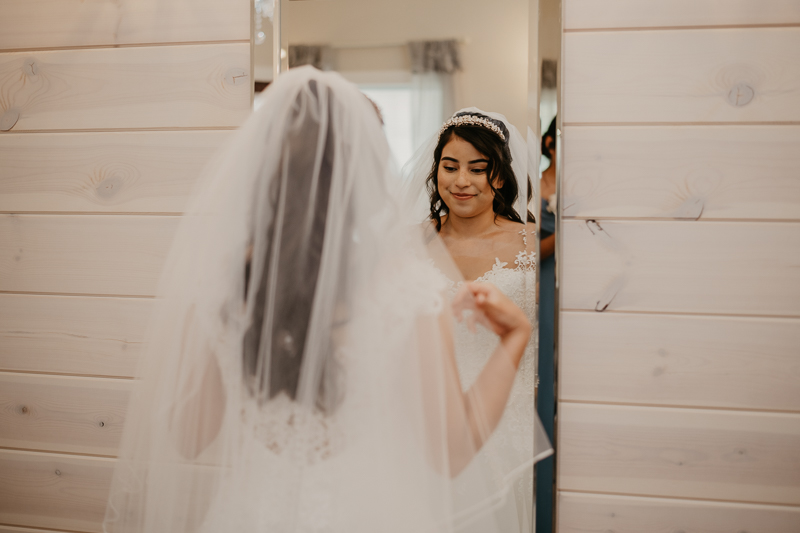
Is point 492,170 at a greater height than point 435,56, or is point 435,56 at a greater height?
point 435,56

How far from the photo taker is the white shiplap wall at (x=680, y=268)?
1058mm

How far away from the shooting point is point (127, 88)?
4.01 ft

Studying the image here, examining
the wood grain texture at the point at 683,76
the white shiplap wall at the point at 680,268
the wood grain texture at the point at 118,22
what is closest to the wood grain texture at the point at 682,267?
the white shiplap wall at the point at 680,268

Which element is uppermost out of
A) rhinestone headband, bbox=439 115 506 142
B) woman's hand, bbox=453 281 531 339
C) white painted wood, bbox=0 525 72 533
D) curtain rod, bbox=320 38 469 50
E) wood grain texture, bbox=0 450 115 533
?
curtain rod, bbox=320 38 469 50

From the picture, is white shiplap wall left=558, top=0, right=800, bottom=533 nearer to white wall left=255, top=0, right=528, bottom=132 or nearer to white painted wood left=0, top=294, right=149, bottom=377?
white wall left=255, top=0, right=528, bottom=132

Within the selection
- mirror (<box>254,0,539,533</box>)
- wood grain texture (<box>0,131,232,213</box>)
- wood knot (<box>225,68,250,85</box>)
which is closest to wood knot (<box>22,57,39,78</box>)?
wood grain texture (<box>0,131,232,213</box>)

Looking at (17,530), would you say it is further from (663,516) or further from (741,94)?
(741,94)

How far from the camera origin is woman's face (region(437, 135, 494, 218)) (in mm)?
1079

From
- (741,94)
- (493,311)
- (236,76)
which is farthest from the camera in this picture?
(236,76)

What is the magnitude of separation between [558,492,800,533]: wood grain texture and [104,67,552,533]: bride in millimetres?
494

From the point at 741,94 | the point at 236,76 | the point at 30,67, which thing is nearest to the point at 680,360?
the point at 741,94

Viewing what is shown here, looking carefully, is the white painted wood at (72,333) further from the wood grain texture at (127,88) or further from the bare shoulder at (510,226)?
the bare shoulder at (510,226)

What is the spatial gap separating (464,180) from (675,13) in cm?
55

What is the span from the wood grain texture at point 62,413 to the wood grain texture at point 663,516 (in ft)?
3.54
